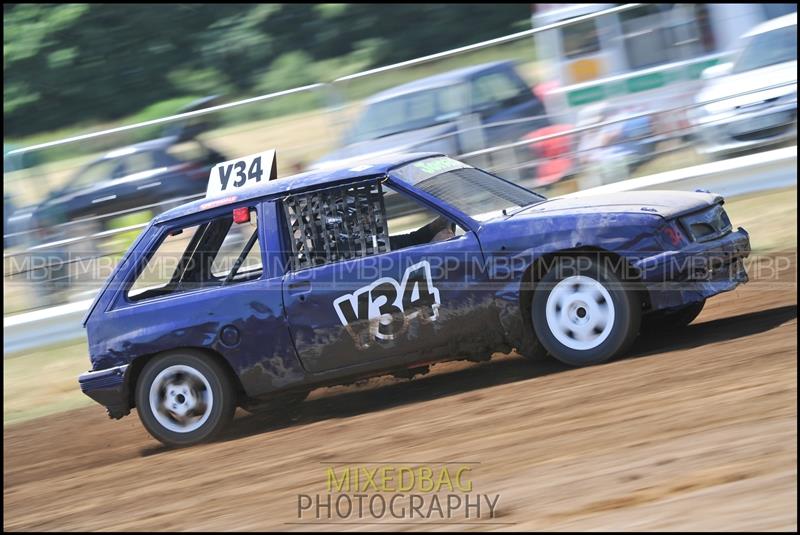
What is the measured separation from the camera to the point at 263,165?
25.0 ft

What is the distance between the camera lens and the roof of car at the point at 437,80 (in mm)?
11680

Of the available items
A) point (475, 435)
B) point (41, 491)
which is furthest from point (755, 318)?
point (41, 491)

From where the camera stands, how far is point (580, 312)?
657 cm

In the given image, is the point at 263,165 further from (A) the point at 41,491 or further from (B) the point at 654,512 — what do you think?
(B) the point at 654,512

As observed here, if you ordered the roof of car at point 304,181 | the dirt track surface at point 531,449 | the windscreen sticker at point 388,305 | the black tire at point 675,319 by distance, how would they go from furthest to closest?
1. the black tire at point 675,319
2. the roof of car at point 304,181
3. the windscreen sticker at point 388,305
4. the dirt track surface at point 531,449

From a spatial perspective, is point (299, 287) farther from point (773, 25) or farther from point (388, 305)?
point (773, 25)

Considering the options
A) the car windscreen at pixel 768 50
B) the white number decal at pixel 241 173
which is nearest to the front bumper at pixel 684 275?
the white number decal at pixel 241 173

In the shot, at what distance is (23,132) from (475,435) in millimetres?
24758

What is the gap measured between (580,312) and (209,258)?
111 inches

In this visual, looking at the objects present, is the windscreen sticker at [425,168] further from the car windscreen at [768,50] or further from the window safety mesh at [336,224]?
the car windscreen at [768,50]

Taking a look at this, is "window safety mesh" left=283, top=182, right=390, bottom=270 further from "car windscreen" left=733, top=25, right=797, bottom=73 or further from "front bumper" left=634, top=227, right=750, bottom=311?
"car windscreen" left=733, top=25, right=797, bottom=73

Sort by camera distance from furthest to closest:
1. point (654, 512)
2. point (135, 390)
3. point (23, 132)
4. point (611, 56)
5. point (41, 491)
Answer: point (23, 132)
point (611, 56)
point (135, 390)
point (41, 491)
point (654, 512)

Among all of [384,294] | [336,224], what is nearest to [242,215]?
[336,224]

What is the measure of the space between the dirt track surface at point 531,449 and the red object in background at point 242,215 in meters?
1.42
